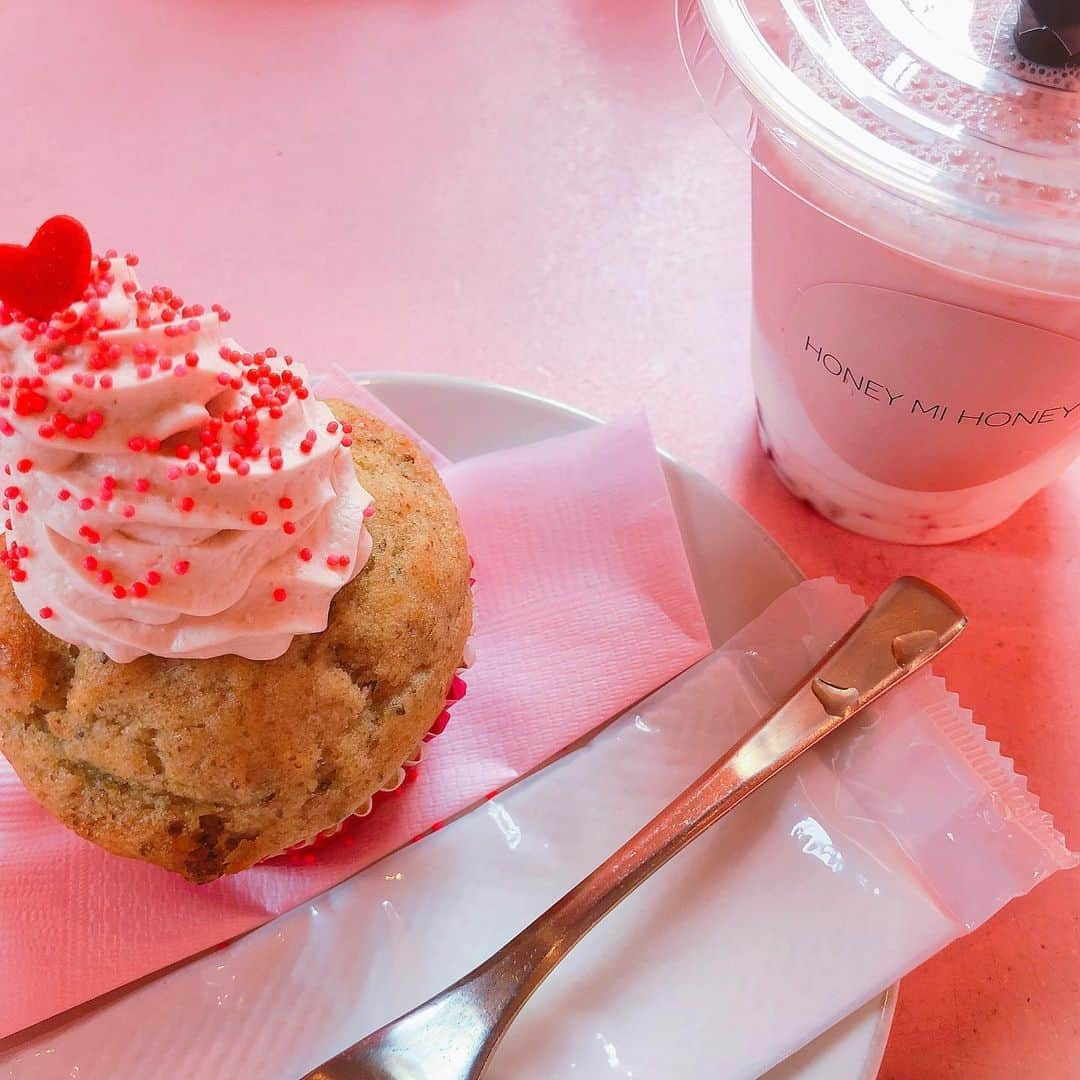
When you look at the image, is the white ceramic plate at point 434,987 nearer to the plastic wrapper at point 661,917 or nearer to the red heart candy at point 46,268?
the plastic wrapper at point 661,917

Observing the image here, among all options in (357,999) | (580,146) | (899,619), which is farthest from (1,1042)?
(580,146)

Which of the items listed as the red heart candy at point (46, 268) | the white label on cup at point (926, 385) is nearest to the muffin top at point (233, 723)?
the red heart candy at point (46, 268)

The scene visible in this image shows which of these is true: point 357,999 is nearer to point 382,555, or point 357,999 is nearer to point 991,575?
point 382,555

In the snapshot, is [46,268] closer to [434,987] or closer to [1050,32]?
[434,987]

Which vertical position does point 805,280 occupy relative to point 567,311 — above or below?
above

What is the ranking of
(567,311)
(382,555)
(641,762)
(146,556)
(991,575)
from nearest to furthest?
(146,556) → (382,555) → (641,762) → (991,575) → (567,311)

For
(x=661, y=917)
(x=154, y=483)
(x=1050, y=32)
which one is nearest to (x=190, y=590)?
(x=154, y=483)
